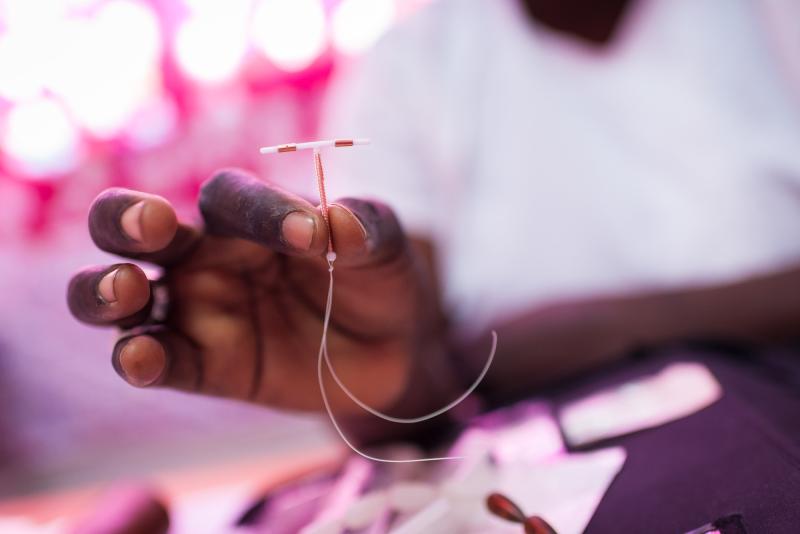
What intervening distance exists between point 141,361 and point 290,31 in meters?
1.02

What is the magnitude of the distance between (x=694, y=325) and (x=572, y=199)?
20cm

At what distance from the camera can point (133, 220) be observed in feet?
1.04

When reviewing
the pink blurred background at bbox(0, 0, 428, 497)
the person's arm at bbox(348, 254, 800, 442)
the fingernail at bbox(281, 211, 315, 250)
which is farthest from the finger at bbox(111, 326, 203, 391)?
the pink blurred background at bbox(0, 0, 428, 497)

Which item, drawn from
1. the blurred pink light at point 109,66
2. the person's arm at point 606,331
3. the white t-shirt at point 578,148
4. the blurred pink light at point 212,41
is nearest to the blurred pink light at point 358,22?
the blurred pink light at point 212,41

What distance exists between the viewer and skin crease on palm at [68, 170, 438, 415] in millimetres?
325

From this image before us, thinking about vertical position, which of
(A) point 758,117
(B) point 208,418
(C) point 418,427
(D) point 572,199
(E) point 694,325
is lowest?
(B) point 208,418

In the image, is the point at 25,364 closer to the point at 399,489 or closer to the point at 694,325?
the point at 399,489

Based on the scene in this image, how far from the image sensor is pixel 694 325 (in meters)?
0.66

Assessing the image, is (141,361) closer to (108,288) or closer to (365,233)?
(108,288)

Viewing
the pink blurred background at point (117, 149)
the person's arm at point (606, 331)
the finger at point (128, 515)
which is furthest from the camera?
the pink blurred background at point (117, 149)

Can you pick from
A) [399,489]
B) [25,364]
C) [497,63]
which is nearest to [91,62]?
[25,364]

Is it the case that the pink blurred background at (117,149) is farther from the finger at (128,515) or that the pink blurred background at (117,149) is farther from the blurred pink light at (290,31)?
the finger at (128,515)

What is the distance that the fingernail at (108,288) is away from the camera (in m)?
0.33

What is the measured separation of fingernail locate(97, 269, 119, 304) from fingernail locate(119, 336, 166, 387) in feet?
0.11
